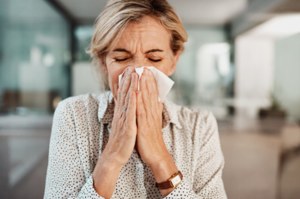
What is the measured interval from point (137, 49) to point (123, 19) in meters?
0.09

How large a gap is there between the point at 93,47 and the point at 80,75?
1.00 m

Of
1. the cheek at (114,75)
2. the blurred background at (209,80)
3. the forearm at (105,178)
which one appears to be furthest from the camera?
the blurred background at (209,80)

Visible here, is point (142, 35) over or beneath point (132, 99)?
over

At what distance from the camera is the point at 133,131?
3.05 feet

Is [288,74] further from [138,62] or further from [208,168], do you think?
[138,62]

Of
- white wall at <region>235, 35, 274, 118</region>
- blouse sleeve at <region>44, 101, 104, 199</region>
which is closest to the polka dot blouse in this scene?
blouse sleeve at <region>44, 101, 104, 199</region>

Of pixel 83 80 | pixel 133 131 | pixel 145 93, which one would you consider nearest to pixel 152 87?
pixel 145 93

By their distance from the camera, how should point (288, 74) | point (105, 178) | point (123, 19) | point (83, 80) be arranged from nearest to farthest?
point (105, 178) < point (123, 19) < point (83, 80) < point (288, 74)

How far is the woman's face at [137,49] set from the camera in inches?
39.9

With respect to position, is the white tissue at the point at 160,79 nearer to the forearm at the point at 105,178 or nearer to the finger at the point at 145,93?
the finger at the point at 145,93

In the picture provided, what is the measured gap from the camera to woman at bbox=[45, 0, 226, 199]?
3.05 feet

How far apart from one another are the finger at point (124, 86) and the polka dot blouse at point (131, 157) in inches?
4.3

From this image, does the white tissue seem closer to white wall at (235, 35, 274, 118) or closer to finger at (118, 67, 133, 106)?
finger at (118, 67, 133, 106)

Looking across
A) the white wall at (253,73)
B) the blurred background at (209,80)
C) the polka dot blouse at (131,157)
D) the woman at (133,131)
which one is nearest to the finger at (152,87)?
the woman at (133,131)
